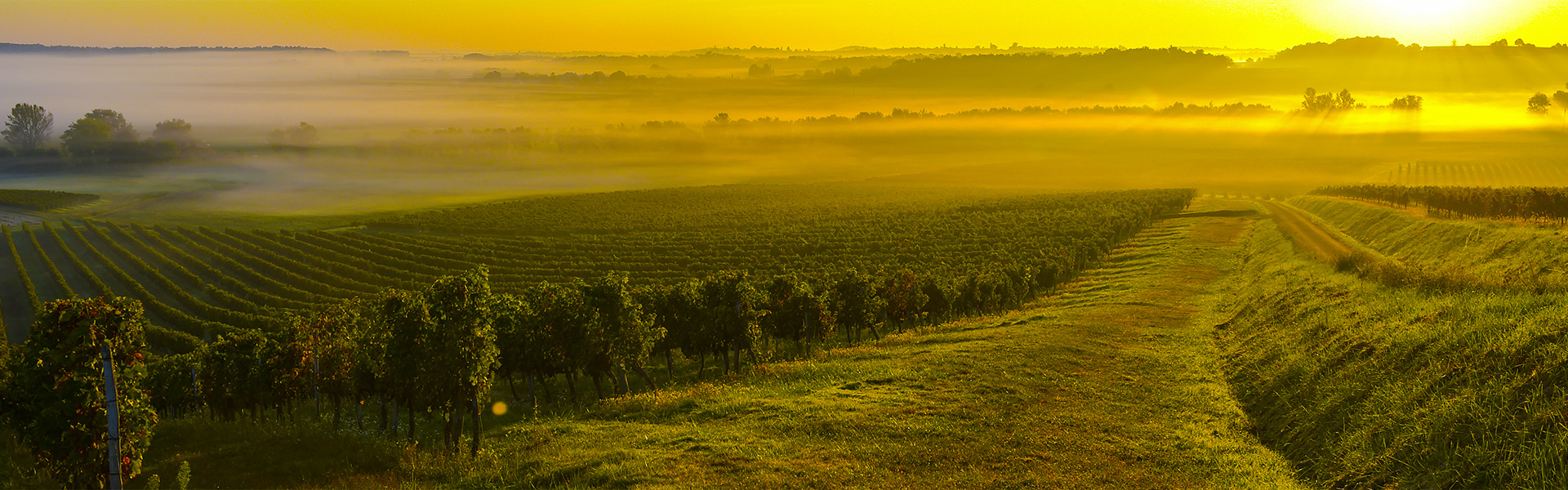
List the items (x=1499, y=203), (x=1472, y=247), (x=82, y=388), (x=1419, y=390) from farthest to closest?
(x=1499, y=203) → (x=1472, y=247) → (x=1419, y=390) → (x=82, y=388)

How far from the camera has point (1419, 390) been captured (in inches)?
1050

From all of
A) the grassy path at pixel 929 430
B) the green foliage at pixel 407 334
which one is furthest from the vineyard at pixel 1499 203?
the green foliage at pixel 407 334

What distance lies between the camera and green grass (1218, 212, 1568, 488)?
2189cm

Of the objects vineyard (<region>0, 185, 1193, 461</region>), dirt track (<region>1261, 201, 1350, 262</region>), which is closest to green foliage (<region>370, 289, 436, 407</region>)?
vineyard (<region>0, 185, 1193, 461</region>)

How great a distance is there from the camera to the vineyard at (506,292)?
40438mm

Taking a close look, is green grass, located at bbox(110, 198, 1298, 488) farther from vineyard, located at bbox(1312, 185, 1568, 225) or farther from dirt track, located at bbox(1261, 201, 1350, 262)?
vineyard, located at bbox(1312, 185, 1568, 225)

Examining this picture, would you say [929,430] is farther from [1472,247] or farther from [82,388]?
[1472,247]

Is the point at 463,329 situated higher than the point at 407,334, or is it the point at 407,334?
the point at 463,329

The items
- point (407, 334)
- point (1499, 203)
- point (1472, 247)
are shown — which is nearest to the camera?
point (407, 334)

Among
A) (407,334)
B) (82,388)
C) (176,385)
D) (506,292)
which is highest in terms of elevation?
(82,388)

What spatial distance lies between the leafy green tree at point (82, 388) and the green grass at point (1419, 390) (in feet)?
133

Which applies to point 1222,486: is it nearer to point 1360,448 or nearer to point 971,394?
point 1360,448

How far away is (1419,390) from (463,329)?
36337mm

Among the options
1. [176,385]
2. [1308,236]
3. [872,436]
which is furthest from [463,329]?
[1308,236]
